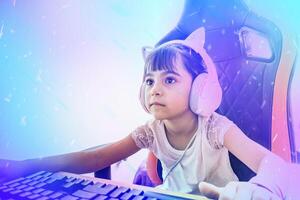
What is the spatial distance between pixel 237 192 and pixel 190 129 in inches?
6.9

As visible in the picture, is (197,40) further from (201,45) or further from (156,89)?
(156,89)

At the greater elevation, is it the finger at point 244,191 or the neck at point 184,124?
the neck at point 184,124

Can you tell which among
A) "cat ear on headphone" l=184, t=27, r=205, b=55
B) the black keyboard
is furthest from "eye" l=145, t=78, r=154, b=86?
the black keyboard

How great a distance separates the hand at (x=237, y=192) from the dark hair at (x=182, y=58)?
0.24 meters

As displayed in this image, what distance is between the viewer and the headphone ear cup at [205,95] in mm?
945

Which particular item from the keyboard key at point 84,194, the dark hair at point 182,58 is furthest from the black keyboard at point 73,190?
the dark hair at point 182,58

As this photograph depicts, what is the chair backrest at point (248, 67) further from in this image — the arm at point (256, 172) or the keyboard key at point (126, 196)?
the keyboard key at point (126, 196)

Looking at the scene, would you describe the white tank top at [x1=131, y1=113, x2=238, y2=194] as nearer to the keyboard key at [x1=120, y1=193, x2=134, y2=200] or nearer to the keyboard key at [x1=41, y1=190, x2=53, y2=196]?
the keyboard key at [x1=120, y1=193, x2=134, y2=200]

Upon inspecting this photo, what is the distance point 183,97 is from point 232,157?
6.5 inches

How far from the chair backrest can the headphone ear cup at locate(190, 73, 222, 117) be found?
0.05 ft

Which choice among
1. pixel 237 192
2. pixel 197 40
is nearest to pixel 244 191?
pixel 237 192

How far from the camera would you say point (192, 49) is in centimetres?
96

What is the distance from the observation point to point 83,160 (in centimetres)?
106

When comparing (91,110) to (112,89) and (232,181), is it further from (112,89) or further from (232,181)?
(232,181)
